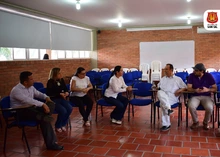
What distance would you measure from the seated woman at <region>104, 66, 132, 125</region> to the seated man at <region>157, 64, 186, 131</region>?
0.68 m

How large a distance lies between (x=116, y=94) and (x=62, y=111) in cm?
120

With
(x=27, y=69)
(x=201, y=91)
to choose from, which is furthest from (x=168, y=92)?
(x=27, y=69)

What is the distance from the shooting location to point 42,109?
12.1 ft

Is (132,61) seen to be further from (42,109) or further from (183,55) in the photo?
(42,109)

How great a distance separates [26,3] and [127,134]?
426cm

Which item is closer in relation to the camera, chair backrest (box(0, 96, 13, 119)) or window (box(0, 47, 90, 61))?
chair backrest (box(0, 96, 13, 119))

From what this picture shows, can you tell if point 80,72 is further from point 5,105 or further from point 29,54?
point 29,54

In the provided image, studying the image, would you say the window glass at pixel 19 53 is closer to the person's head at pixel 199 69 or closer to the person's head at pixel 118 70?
the person's head at pixel 118 70

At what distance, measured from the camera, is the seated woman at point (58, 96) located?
434cm

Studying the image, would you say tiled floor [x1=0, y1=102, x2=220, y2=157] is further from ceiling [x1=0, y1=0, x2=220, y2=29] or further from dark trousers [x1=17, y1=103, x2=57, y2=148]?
ceiling [x1=0, y1=0, x2=220, y2=29]

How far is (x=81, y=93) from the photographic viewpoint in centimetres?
498

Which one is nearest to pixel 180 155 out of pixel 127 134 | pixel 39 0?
pixel 127 134

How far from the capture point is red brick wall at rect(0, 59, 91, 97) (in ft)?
20.1

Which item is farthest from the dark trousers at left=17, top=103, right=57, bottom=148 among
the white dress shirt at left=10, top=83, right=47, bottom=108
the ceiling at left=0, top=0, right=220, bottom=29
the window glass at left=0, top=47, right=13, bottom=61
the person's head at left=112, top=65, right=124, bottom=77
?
the ceiling at left=0, top=0, right=220, bottom=29
